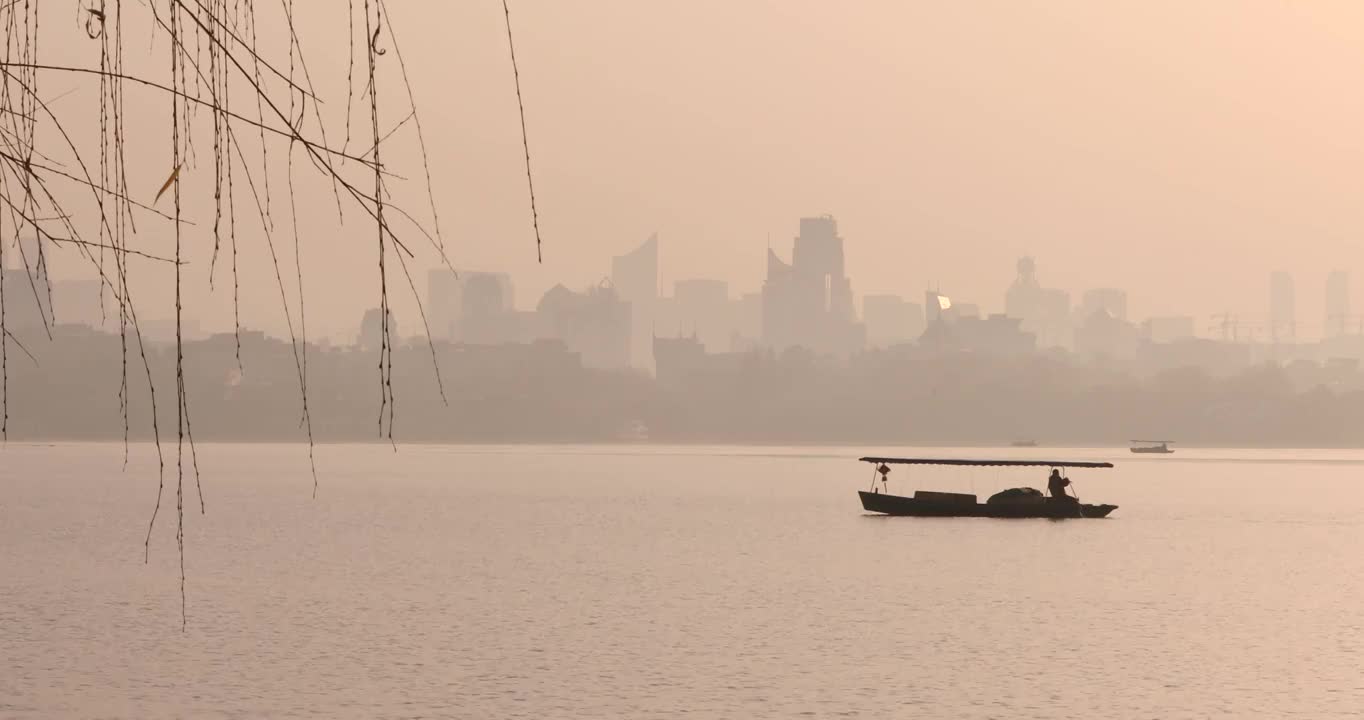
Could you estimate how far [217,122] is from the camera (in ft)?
20.0

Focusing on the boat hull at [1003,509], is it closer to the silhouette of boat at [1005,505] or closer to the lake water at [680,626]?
the silhouette of boat at [1005,505]

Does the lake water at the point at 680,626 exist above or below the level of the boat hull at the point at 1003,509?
below

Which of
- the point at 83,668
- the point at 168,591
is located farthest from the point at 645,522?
the point at 83,668

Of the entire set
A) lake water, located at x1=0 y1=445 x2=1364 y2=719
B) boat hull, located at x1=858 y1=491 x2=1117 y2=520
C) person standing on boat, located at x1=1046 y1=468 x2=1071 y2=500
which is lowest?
lake water, located at x1=0 y1=445 x2=1364 y2=719

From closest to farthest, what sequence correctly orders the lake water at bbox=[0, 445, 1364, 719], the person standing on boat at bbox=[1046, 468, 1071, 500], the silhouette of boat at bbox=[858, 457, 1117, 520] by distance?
the lake water at bbox=[0, 445, 1364, 719]
the silhouette of boat at bbox=[858, 457, 1117, 520]
the person standing on boat at bbox=[1046, 468, 1071, 500]

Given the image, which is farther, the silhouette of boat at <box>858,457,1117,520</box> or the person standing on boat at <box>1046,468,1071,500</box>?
the person standing on boat at <box>1046,468,1071,500</box>

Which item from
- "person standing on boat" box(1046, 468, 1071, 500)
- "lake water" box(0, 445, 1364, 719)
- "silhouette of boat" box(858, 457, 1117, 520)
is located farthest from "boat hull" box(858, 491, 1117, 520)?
"lake water" box(0, 445, 1364, 719)

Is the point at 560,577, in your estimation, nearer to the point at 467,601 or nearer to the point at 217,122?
the point at 467,601

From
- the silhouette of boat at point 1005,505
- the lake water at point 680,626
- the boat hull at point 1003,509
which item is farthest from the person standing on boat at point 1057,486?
the lake water at point 680,626

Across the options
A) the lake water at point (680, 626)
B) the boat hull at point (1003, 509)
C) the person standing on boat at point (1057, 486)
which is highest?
the person standing on boat at point (1057, 486)

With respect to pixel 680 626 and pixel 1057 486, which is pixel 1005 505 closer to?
pixel 1057 486

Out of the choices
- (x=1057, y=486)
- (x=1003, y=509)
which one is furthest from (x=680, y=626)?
(x=1057, y=486)

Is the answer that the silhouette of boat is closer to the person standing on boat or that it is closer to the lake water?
the person standing on boat

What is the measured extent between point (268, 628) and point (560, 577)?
30.3m
